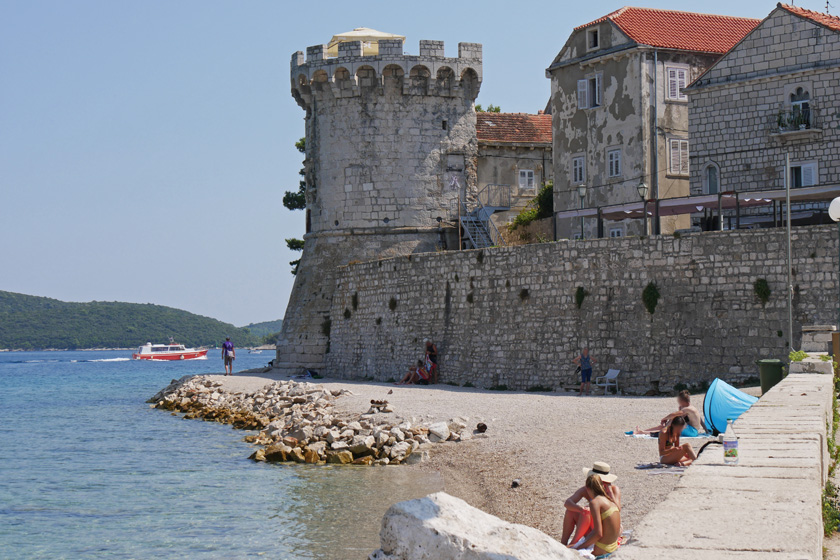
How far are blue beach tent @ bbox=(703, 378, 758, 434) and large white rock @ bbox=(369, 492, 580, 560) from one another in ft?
26.5

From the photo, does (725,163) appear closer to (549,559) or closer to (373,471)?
(373,471)

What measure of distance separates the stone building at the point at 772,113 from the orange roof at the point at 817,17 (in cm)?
5

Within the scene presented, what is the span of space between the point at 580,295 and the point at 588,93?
12800 millimetres

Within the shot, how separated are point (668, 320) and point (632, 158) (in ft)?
39.1

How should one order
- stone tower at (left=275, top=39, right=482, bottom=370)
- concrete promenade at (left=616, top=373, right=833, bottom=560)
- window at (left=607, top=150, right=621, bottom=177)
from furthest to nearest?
window at (left=607, top=150, right=621, bottom=177)
stone tower at (left=275, top=39, right=482, bottom=370)
concrete promenade at (left=616, top=373, right=833, bottom=560)

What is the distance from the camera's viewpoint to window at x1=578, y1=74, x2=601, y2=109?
32.5 metres

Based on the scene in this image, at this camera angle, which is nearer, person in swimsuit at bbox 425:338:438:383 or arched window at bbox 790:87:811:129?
person in swimsuit at bbox 425:338:438:383

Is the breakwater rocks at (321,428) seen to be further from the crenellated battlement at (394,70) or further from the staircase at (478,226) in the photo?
the crenellated battlement at (394,70)

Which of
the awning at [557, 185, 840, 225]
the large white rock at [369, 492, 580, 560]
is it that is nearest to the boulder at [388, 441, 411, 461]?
the awning at [557, 185, 840, 225]

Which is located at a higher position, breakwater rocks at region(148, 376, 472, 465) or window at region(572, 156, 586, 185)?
window at region(572, 156, 586, 185)

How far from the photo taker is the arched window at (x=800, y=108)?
27.2m

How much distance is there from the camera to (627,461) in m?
12.6

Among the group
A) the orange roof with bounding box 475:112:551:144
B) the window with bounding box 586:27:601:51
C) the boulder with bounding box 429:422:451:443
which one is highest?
the window with bounding box 586:27:601:51

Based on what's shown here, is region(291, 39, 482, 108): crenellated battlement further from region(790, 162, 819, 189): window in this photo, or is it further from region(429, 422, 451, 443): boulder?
region(429, 422, 451, 443): boulder
